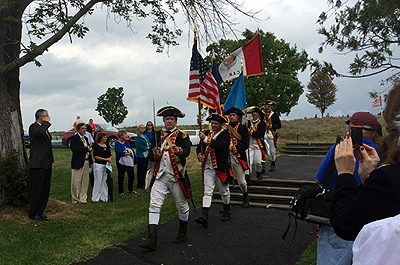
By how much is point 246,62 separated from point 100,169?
544 cm

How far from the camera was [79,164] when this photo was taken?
339 inches

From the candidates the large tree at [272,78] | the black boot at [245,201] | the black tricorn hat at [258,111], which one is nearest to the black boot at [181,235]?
the black boot at [245,201]

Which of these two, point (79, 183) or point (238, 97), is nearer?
point (238, 97)

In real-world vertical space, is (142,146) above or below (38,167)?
above

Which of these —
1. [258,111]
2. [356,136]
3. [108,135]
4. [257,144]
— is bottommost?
[257,144]

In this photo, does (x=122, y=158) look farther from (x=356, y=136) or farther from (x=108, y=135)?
(x=108, y=135)

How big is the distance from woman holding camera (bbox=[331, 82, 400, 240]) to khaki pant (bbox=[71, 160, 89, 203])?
7988mm

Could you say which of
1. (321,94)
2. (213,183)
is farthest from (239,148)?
(321,94)

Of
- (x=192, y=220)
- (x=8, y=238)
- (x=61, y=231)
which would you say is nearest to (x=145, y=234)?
(x=192, y=220)

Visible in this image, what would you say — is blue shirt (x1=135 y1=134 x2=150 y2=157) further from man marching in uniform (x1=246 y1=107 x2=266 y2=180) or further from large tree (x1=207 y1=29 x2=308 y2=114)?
large tree (x1=207 y1=29 x2=308 y2=114)

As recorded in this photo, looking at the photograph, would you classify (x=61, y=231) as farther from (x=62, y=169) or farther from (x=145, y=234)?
(x=62, y=169)

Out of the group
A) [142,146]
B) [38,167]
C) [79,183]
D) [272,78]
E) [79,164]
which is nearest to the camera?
[38,167]

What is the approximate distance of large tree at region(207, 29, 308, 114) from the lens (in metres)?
32.4

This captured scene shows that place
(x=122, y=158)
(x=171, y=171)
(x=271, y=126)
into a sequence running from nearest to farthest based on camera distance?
(x=171, y=171)
(x=122, y=158)
(x=271, y=126)
